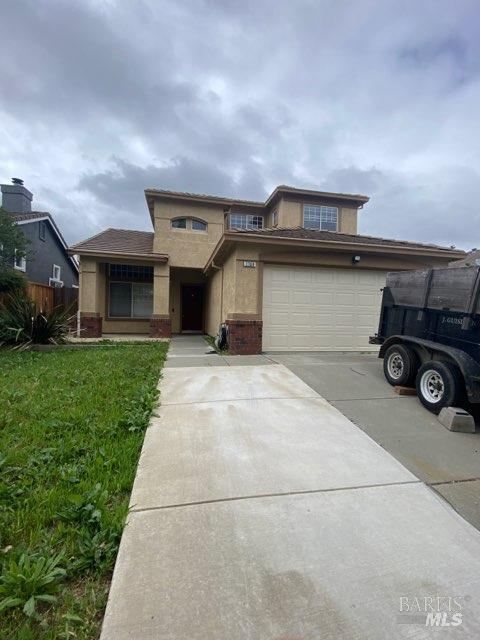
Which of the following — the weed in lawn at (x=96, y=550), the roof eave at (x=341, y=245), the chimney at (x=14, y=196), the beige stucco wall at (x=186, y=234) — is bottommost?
the weed in lawn at (x=96, y=550)

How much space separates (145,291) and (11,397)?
10143mm

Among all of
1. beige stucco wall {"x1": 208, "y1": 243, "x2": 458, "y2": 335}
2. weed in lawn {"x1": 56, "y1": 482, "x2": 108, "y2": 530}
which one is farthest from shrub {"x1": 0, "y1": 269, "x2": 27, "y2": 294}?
weed in lawn {"x1": 56, "y1": 482, "x2": 108, "y2": 530}

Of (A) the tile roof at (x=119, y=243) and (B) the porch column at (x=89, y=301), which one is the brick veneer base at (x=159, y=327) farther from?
(A) the tile roof at (x=119, y=243)

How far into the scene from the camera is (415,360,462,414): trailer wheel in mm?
4324

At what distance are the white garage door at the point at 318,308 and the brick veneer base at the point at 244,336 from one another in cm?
33

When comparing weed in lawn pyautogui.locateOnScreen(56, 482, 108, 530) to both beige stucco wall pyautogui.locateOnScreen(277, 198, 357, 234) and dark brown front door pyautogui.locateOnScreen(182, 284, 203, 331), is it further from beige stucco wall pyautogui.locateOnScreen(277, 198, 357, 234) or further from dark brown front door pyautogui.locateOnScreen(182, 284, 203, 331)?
beige stucco wall pyautogui.locateOnScreen(277, 198, 357, 234)

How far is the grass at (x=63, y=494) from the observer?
163cm

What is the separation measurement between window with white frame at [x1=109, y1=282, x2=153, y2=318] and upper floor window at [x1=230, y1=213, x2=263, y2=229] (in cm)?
617

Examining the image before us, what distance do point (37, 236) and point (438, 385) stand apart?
64.4ft

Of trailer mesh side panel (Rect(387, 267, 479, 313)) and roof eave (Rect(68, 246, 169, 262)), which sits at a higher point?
roof eave (Rect(68, 246, 169, 262))

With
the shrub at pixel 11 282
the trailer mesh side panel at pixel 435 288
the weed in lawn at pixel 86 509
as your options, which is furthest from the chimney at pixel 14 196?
the weed in lawn at pixel 86 509

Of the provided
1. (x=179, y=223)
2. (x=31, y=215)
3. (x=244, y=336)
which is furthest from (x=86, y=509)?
(x=31, y=215)

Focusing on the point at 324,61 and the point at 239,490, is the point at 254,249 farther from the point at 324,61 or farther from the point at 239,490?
the point at 239,490

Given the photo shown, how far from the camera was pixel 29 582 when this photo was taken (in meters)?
1.69
